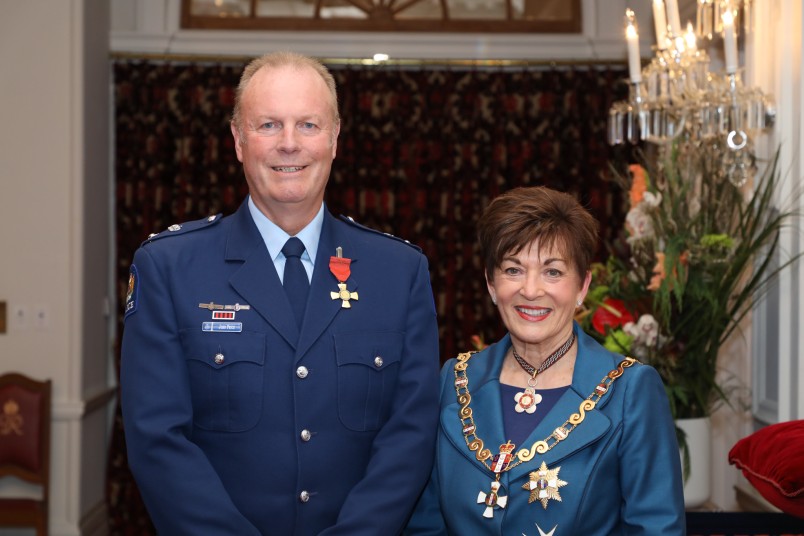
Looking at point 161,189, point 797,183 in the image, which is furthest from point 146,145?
point 797,183

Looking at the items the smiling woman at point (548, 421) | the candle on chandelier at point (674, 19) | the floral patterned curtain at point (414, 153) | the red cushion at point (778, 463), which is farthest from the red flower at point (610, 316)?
the floral patterned curtain at point (414, 153)

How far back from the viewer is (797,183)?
3035 millimetres

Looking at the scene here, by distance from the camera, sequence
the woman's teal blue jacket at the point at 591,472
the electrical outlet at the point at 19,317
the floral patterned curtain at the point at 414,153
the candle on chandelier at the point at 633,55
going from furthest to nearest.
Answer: the floral patterned curtain at the point at 414,153, the electrical outlet at the point at 19,317, the candle on chandelier at the point at 633,55, the woman's teal blue jacket at the point at 591,472

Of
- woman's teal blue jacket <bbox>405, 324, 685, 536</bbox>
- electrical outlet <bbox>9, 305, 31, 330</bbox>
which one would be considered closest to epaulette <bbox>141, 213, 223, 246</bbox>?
woman's teal blue jacket <bbox>405, 324, 685, 536</bbox>

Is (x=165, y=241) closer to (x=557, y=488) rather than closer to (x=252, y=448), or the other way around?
(x=252, y=448)

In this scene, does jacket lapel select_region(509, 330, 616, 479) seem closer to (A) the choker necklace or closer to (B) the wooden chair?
(A) the choker necklace

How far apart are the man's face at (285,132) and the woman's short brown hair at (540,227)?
0.38m

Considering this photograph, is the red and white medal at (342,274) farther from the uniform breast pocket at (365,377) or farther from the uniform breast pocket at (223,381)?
the uniform breast pocket at (223,381)

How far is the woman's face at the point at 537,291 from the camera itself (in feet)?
6.65

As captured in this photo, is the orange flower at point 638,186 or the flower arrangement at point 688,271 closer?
the flower arrangement at point 688,271

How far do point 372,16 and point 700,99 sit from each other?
2.95m

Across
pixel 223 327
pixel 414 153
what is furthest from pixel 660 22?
pixel 414 153

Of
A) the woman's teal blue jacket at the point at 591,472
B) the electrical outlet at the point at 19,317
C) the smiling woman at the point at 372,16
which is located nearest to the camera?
the woman's teal blue jacket at the point at 591,472

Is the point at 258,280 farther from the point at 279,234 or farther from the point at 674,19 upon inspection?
the point at 674,19
